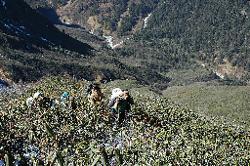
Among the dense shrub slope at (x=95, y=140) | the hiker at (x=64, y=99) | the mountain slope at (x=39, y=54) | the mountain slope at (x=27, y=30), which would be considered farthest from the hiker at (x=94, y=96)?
the mountain slope at (x=27, y=30)

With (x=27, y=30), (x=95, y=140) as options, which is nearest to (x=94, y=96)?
(x=95, y=140)

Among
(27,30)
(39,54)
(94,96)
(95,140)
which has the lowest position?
(27,30)

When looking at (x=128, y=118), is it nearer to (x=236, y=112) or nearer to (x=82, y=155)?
(x=82, y=155)

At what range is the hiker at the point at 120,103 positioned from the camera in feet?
73.5

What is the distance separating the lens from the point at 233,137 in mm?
25531

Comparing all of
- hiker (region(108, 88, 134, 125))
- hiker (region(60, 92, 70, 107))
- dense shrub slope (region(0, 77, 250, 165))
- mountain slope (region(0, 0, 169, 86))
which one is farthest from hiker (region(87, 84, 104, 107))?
mountain slope (region(0, 0, 169, 86))

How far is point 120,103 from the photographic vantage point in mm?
22609

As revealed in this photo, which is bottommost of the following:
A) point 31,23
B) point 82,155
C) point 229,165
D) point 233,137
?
point 31,23

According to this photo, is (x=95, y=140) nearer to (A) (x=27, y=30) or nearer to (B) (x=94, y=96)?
(B) (x=94, y=96)

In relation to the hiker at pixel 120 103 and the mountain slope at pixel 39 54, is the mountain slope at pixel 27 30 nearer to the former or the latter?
the mountain slope at pixel 39 54

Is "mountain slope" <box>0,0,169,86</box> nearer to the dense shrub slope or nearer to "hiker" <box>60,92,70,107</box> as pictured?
"hiker" <box>60,92,70,107</box>

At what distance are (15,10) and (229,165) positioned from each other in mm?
140777

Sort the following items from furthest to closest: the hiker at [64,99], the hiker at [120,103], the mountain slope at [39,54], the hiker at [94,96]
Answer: the mountain slope at [39,54] < the hiker at [94,96] < the hiker at [120,103] < the hiker at [64,99]

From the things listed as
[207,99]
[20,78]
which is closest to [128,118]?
[207,99]
